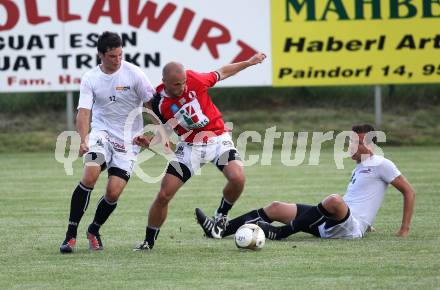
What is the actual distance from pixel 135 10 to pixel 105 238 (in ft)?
39.3

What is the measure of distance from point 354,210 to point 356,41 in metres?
12.0

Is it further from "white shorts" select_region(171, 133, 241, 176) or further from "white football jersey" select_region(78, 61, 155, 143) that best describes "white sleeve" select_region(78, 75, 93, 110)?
"white shorts" select_region(171, 133, 241, 176)

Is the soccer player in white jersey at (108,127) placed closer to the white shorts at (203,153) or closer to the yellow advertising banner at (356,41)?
the white shorts at (203,153)

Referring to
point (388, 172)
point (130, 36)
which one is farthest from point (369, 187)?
point (130, 36)

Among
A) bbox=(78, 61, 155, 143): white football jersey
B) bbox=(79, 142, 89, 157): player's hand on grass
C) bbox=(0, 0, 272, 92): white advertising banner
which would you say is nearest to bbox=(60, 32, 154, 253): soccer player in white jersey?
bbox=(78, 61, 155, 143): white football jersey

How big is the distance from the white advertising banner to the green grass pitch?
6.51m

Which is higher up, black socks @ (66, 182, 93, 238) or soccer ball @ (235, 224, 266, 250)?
black socks @ (66, 182, 93, 238)

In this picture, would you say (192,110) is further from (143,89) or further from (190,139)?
(143,89)

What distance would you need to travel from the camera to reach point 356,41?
21.7 m

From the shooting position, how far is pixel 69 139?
22.1 m

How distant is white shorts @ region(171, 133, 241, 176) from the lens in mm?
9570

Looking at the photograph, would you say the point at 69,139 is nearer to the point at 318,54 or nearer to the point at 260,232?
the point at 318,54

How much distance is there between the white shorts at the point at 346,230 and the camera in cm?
992

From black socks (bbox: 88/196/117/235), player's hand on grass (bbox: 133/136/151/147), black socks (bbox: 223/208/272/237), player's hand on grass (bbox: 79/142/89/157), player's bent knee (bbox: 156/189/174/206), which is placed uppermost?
player's hand on grass (bbox: 133/136/151/147)
